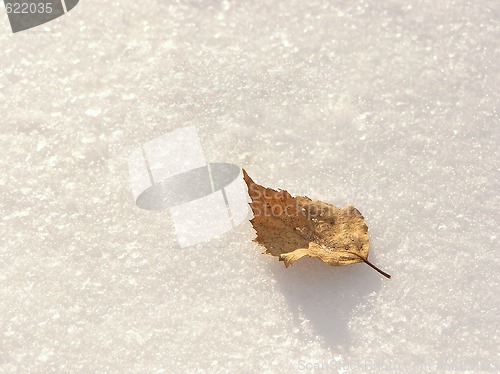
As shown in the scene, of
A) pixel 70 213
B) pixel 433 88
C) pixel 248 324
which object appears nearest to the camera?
pixel 248 324

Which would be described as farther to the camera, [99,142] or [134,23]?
[134,23]

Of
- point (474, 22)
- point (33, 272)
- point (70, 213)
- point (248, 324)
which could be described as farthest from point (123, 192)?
point (474, 22)

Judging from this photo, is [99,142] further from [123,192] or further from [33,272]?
[33,272]

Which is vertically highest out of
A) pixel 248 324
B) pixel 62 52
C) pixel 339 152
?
pixel 62 52
